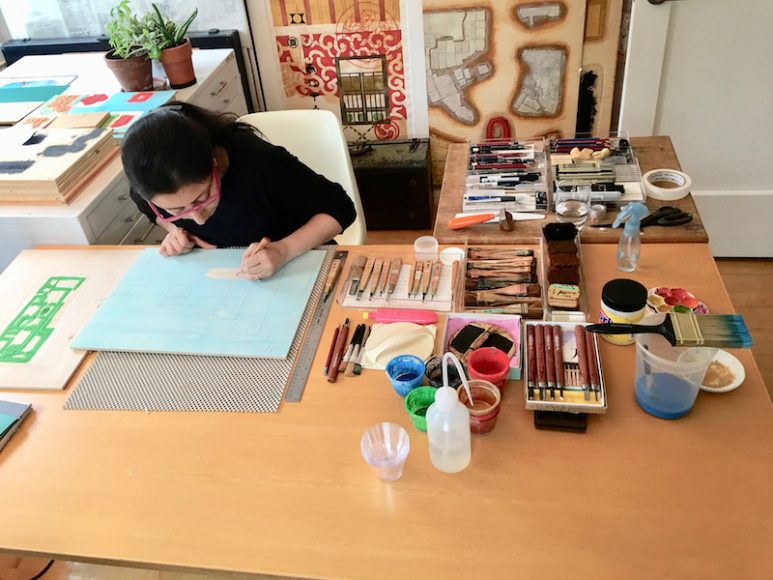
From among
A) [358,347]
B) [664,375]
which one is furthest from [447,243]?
[664,375]

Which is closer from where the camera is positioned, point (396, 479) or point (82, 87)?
point (396, 479)

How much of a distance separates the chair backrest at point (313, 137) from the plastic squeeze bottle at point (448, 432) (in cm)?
100

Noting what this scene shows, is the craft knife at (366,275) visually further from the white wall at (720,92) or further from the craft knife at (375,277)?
the white wall at (720,92)

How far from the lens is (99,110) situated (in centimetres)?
205

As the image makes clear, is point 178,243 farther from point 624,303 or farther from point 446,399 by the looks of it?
point 624,303

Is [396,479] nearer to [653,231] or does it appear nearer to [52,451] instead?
[52,451]

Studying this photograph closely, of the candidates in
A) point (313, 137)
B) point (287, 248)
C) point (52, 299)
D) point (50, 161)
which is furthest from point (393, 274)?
point (50, 161)

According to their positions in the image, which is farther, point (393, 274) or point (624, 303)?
point (393, 274)

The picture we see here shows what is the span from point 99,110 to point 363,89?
1079 millimetres

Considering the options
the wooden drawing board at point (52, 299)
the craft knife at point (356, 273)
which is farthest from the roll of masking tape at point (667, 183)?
the wooden drawing board at point (52, 299)

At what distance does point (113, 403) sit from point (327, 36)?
1895 millimetres

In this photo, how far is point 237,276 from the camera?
Result: 54.9 inches

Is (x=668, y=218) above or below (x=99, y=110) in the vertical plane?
below

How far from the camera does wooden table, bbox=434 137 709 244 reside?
4.69ft
